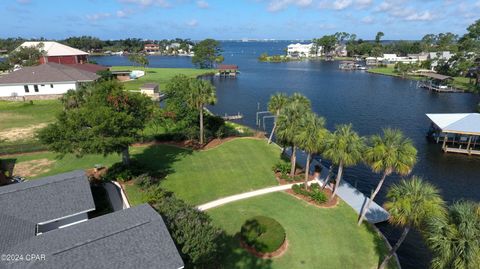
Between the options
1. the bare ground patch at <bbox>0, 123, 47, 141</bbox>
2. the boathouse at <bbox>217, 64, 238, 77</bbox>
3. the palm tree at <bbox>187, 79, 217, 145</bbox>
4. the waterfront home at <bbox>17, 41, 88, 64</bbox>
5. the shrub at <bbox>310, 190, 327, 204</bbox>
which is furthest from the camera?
the boathouse at <bbox>217, 64, 238, 77</bbox>

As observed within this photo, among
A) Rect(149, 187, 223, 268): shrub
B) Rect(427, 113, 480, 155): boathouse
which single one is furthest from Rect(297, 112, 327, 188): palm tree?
Rect(427, 113, 480, 155): boathouse

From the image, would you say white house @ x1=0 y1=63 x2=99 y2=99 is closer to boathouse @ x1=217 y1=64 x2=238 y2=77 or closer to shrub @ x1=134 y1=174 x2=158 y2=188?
shrub @ x1=134 y1=174 x2=158 y2=188

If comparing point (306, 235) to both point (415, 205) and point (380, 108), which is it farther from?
point (380, 108)

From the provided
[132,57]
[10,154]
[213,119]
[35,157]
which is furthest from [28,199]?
[132,57]

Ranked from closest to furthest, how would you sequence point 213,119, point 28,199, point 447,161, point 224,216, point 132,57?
1. point 28,199
2. point 224,216
3. point 447,161
4. point 213,119
5. point 132,57

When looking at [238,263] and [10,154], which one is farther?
[10,154]

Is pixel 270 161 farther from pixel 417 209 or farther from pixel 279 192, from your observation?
pixel 417 209
